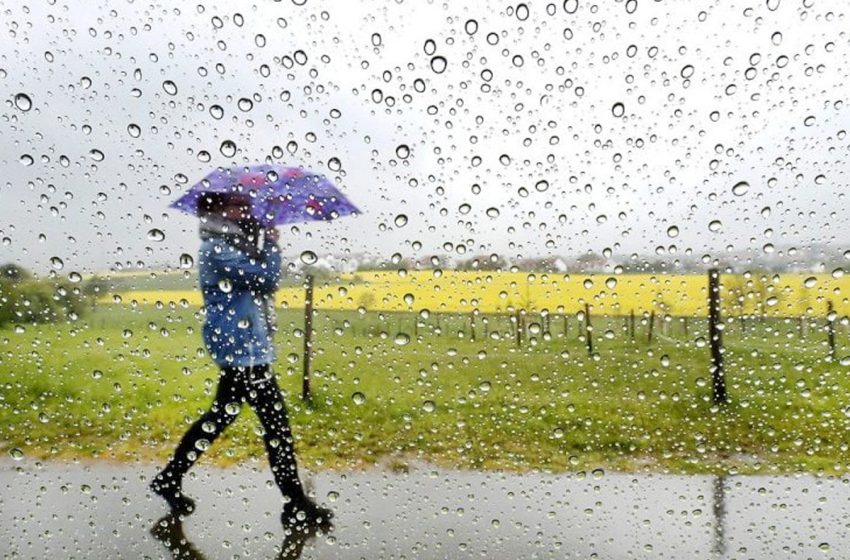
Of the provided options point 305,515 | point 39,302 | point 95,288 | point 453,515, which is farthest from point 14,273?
point 453,515

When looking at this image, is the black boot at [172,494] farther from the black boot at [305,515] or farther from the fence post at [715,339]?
the fence post at [715,339]

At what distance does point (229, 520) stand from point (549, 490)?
0.74m

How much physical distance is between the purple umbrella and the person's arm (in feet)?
0.22

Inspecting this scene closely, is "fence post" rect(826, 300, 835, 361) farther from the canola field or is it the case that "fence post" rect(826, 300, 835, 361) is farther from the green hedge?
the green hedge

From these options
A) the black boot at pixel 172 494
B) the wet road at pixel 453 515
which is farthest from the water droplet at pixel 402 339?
the black boot at pixel 172 494

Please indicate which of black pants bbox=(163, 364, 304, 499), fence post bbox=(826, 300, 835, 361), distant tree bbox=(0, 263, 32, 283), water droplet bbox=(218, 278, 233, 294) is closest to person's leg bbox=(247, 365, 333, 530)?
black pants bbox=(163, 364, 304, 499)

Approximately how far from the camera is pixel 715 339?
1.13 metres

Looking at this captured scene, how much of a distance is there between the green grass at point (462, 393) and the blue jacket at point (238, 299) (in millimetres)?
39

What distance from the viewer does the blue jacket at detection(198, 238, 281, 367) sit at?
1.12 meters

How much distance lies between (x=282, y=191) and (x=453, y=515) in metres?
0.84

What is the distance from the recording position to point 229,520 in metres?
1.27

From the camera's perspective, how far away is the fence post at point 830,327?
1.10m

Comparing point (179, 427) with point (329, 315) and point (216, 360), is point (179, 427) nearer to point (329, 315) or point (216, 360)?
point (216, 360)

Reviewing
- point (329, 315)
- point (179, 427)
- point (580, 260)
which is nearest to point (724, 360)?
point (580, 260)
